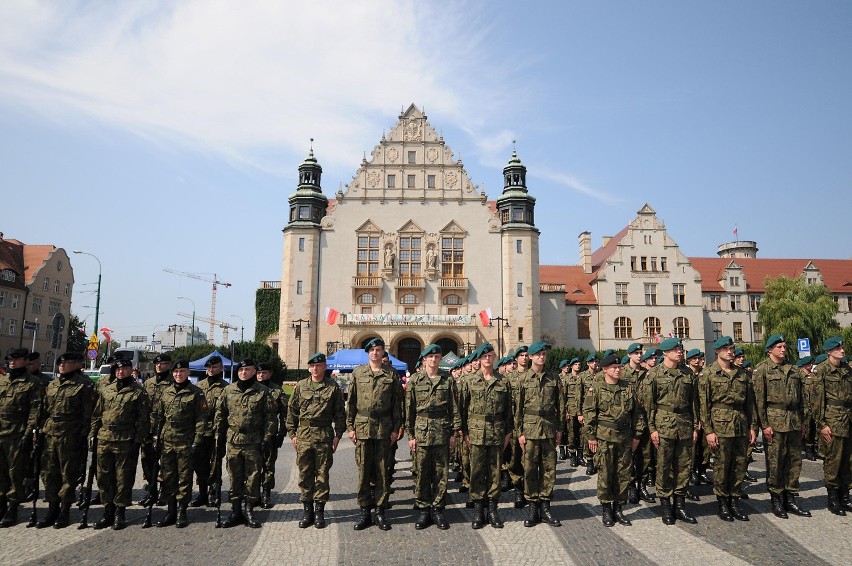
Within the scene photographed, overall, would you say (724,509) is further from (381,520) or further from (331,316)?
(331,316)

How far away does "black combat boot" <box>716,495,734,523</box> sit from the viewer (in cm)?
689

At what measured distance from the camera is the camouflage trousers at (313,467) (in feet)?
22.2

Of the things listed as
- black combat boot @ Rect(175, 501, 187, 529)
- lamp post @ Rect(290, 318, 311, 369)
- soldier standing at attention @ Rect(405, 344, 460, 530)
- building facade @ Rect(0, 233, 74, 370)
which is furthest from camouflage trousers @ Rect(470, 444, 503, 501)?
building facade @ Rect(0, 233, 74, 370)

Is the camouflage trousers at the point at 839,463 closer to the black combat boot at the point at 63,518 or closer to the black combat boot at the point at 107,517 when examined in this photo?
the black combat boot at the point at 107,517

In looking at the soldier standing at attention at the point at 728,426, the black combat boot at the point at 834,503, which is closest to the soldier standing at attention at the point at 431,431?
the soldier standing at attention at the point at 728,426

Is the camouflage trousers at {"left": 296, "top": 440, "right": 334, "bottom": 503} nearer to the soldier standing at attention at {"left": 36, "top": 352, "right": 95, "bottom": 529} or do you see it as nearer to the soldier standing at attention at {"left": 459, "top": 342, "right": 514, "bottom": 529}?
the soldier standing at attention at {"left": 459, "top": 342, "right": 514, "bottom": 529}

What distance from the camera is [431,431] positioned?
6.89 metres

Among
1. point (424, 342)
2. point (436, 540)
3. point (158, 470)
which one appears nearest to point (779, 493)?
point (436, 540)

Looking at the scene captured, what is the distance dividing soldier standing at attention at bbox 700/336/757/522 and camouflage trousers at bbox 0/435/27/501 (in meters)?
8.83

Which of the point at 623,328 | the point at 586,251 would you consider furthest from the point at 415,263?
the point at 586,251

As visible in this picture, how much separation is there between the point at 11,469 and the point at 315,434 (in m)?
3.80

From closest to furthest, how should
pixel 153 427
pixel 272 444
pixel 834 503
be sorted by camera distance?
pixel 834 503 < pixel 153 427 < pixel 272 444

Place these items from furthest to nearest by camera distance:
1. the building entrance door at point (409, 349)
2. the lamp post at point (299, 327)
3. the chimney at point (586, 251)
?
the chimney at point (586, 251), the building entrance door at point (409, 349), the lamp post at point (299, 327)

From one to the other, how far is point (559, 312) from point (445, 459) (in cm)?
4046
